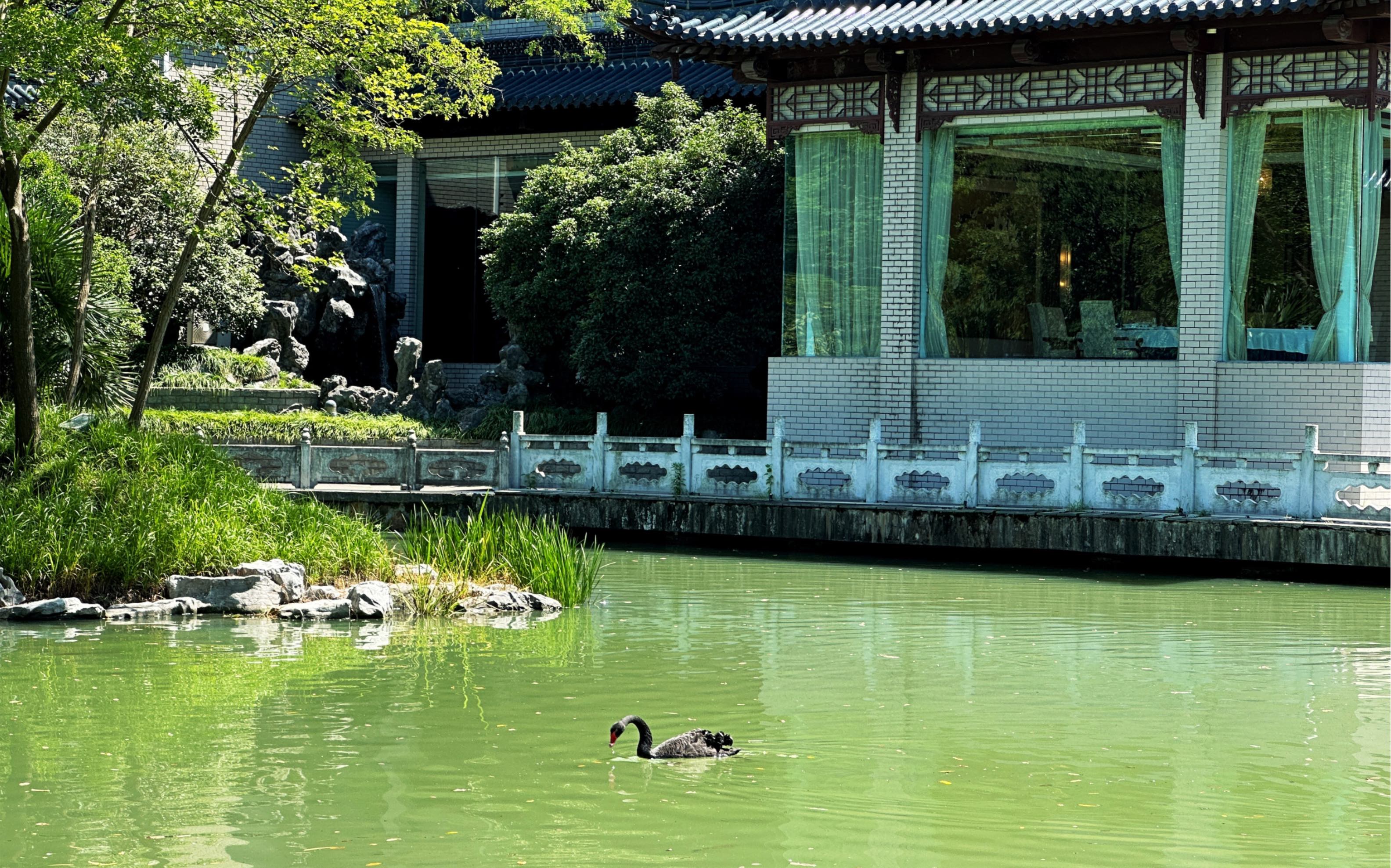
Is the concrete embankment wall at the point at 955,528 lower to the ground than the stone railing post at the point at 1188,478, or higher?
lower

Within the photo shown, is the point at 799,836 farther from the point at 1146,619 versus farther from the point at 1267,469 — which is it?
the point at 1267,469

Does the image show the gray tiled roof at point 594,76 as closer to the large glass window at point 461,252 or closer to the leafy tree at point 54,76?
the large glass window at point 461,252

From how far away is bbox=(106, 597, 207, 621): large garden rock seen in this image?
46.2ft

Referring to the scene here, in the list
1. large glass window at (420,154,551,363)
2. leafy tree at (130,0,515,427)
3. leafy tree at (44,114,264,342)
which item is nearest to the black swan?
leafy tree at (130,0,515,427)

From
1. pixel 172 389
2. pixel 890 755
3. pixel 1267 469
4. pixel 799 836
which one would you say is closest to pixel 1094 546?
pixel 1267 469

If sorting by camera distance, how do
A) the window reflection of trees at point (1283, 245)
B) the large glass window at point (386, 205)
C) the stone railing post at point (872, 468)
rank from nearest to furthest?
1. the stone railing post at point (872, 468)
2. the window reflection of trees at point (1283, 245)
3. the large glass window at point (386, 205)

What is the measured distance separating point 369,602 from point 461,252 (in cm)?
1973

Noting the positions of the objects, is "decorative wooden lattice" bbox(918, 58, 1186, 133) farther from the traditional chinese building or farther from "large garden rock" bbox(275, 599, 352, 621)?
"large garden rock" bbox(275, 599, 352, 621)

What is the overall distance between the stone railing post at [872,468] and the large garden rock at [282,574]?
6.83 meters

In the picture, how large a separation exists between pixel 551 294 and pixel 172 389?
5755 mm

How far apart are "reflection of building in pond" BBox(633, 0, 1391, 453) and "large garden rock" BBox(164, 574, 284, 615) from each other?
972 centimetres

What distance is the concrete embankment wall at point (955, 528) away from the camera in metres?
17.2

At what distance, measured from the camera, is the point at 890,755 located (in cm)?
932

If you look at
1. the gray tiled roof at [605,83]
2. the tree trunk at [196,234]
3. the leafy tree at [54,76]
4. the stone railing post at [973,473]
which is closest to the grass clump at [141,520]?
the leafy tree at [54,76]
